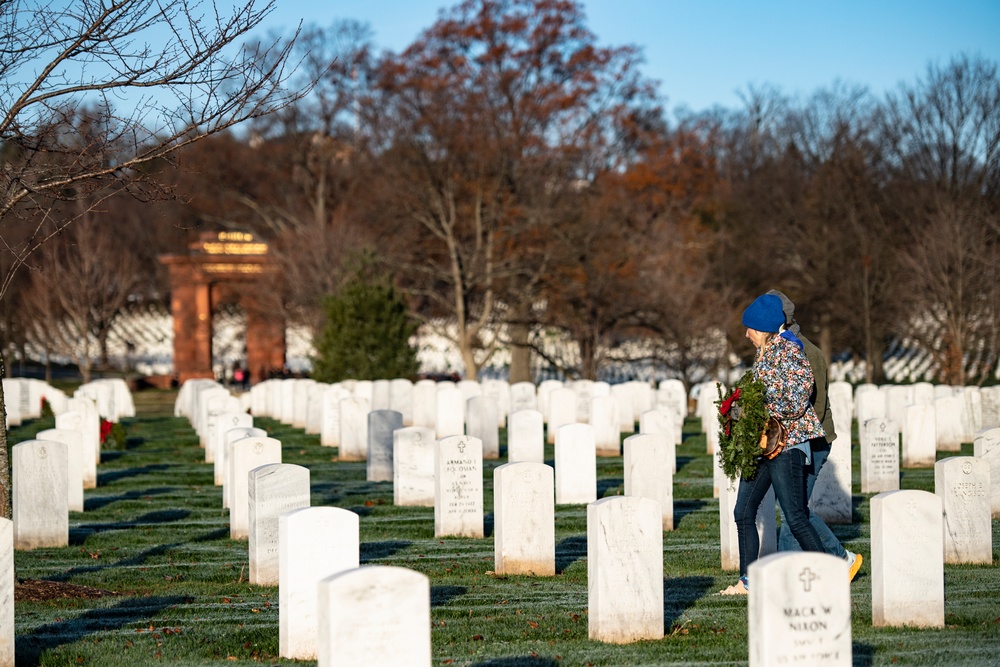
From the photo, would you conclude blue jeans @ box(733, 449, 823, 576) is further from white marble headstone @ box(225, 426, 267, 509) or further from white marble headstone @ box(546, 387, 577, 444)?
white marble headstone @ box(546, 387, 577, 444)

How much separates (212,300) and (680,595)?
133 ft

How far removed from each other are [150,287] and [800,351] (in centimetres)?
5891

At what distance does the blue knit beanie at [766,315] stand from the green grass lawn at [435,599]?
1959 mm

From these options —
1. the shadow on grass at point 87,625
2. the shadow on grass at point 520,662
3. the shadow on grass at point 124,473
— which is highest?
the shadow on grass at point 124,473

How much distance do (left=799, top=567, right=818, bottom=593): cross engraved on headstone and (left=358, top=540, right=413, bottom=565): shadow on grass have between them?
225 inches

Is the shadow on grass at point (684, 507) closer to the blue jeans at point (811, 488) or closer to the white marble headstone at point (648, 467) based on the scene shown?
the white marble headstone at point (648, 467)

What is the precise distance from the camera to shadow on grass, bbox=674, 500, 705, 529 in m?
13.8

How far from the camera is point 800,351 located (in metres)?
8.49

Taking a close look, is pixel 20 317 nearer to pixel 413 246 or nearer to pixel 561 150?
pixel 413 246

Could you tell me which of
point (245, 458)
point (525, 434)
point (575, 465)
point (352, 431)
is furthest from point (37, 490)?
point (352, 431)

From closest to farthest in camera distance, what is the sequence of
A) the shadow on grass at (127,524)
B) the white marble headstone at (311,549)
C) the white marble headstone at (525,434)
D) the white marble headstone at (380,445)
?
1. the white marble headstone at (311,549)
2. the shadow on grass at (127,524)
3. the white marble headstone at (525,434)
4. the white marble headstone at (380,445)

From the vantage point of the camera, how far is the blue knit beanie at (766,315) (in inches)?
335

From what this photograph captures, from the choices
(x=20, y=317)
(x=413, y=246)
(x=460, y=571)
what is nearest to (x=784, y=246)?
(x=413, y=246)

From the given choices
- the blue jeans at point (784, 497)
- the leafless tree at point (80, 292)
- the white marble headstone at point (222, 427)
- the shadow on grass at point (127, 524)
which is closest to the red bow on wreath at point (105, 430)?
the white marble headstone at point (222, 427)
